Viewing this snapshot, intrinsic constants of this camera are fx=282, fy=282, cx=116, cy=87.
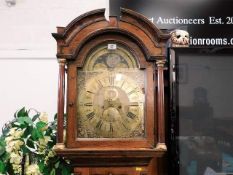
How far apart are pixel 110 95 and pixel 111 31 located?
0.29 meters

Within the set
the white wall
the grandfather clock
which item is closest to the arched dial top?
the grandfather clock

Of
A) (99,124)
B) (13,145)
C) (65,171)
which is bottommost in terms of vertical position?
(65,171)

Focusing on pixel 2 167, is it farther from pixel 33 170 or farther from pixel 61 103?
pixel 61 103

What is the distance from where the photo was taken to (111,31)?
1.27 m

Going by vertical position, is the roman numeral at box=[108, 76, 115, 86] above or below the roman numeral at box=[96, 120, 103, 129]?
above

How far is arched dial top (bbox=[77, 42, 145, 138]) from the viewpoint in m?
1.26

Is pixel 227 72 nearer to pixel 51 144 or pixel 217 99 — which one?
pixel 217 99

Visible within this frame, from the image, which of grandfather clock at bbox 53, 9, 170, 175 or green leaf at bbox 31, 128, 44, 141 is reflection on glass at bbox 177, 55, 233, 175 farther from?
green leaf at bbox 31, 128, 44, 141

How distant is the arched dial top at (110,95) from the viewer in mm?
1264

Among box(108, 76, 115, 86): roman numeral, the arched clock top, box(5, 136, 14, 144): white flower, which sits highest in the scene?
the arched clock top

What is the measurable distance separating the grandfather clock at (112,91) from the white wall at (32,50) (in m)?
0.68

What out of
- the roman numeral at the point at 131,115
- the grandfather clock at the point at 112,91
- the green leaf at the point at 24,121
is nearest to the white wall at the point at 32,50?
the green leaf at the point at 24,121

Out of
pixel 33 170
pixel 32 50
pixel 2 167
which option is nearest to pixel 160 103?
pixel 33 170

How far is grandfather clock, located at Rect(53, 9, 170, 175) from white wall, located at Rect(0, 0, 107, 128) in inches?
26.7
